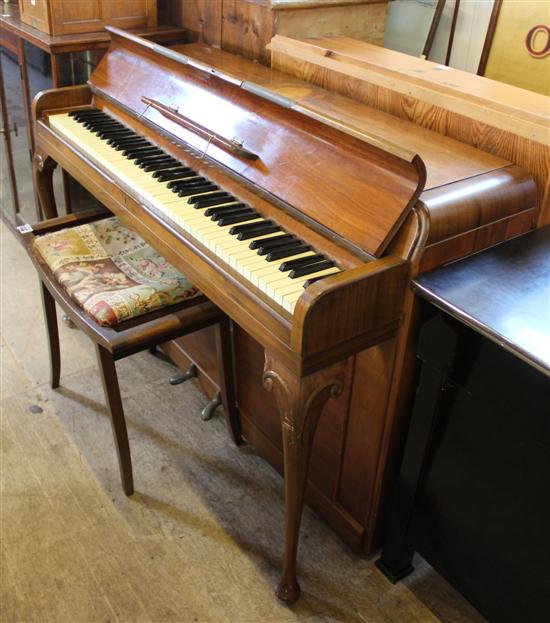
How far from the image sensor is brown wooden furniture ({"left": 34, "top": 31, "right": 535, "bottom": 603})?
1.16 m

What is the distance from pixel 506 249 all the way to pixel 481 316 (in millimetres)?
268

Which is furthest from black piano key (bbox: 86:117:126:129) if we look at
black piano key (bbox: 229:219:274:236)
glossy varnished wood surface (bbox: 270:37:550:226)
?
black piano key (bbox: 229:219:274:236)

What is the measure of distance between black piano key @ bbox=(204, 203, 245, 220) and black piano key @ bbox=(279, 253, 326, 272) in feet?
0.84

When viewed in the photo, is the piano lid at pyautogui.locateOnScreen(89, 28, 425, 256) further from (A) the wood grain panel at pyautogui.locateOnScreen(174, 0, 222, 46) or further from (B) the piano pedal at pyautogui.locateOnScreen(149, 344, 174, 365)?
(B) the piano pedal at pyautogui.locateOnScreen(149, 344, 174, 365)

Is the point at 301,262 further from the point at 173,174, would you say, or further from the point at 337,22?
the point at 337,22

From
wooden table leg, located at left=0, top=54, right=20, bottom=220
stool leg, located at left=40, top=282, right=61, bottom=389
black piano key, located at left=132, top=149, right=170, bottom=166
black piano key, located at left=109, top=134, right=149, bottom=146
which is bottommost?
stool leg, located at left=40, top=282, right=61, bottom=389

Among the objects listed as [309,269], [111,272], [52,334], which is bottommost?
[52,334]

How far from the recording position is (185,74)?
1.79m

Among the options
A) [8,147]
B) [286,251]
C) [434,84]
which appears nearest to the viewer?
[286,251]

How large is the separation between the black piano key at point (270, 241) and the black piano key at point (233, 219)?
3.9 inches

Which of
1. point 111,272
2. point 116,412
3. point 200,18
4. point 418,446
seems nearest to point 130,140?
point 111,272

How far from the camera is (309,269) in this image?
1222mm

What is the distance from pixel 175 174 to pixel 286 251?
47cm

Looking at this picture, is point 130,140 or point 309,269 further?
point 130,140
